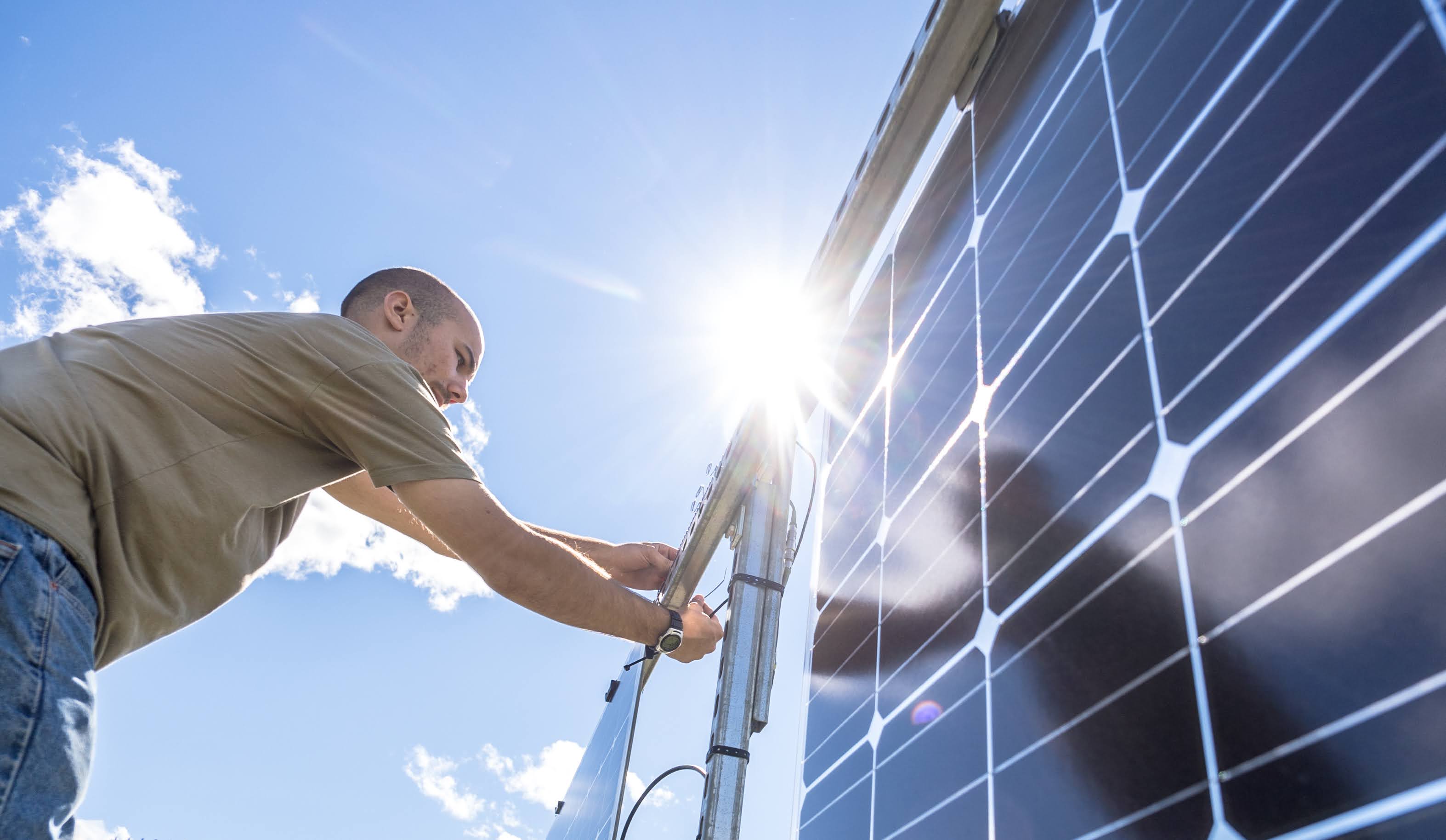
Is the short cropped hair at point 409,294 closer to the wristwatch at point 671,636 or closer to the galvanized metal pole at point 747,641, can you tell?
the wristwatch at point 671,636

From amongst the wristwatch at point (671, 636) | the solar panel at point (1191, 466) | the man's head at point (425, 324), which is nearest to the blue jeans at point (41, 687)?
the man's head at point (425, 324)

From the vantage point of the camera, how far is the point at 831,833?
2551mm

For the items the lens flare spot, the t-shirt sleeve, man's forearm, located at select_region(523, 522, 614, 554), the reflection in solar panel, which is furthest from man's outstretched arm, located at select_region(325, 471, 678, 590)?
the lens flare spot

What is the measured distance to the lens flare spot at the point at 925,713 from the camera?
6.88 ft

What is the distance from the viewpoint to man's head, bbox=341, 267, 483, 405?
3.23 meters

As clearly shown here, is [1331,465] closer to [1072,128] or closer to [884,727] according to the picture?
[1072,128]

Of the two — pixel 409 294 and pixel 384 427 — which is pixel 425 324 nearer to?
pixel 409 294

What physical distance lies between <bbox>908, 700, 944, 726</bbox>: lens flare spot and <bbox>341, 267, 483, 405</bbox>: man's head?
1.97 metres

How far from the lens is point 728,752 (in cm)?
361

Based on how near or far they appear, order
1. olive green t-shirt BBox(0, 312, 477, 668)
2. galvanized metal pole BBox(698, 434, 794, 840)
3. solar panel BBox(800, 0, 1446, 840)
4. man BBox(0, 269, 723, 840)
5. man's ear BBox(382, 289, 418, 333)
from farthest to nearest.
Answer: galvanized metal pole BBox(698, 434, 794, 840), man's ear BBox(382, 289, 418, 333), olive green t-shirt BBox(0, 312, 477, 668), man BBox(0, 269, 723, 840), solar panel BBox(800, 0, 1446, 840)

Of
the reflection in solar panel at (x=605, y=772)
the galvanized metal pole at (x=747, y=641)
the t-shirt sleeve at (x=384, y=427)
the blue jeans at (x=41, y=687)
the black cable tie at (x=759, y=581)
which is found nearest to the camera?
the blue jeans at (x=41, y=687)

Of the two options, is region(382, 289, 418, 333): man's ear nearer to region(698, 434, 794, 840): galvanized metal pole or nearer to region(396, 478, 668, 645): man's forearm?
region(396, 478, 668, 645): man's forearm

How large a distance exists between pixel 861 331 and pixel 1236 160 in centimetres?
267

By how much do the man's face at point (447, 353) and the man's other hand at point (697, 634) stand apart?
1.18 m
